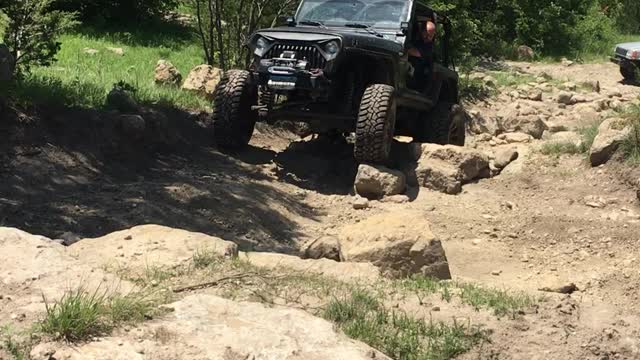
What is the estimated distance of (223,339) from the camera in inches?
120

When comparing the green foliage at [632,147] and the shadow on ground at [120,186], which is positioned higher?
the green foliage at [632,147]

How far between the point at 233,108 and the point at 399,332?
533 cm

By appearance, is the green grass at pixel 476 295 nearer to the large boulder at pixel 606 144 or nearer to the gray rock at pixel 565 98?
the large boulder at pixel 606 144

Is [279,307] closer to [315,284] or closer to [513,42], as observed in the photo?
[315,284]

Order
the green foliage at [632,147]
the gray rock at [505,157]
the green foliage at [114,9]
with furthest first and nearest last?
1. the green foliage at [114,9]
2. the gray rock at [505,157]
3. the green foliage at [632,147]

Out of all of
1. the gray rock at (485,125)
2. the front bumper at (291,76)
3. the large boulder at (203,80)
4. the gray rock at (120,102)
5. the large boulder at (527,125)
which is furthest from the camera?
the gray rock at (485,125)

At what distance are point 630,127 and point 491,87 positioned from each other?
687 centimetres

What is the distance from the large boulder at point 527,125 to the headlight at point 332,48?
4.08 meters

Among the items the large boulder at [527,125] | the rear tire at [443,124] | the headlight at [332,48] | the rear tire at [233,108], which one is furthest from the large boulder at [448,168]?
the large boulder at [527,125]

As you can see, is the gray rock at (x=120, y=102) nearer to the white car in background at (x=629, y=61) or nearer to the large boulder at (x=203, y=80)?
the large boulder at (x=203, y=80)

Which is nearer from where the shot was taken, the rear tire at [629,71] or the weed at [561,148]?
the weed at [561,148]

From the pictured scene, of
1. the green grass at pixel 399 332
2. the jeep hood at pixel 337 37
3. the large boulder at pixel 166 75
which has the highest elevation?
the jeep hood at pixel 337 37

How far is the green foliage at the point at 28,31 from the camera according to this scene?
8.59m

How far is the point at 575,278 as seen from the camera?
6066 millimetres
